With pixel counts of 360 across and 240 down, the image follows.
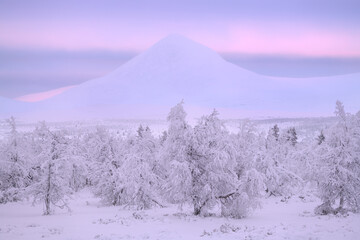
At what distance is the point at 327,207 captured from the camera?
22859 millimetres

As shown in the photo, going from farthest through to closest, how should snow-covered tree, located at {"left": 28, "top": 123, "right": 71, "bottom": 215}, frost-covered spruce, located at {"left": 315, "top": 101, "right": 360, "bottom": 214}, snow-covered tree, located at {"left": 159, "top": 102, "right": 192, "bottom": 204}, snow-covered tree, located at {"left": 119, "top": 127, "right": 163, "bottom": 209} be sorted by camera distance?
1. snow-covered tree, located at {"left": 119, "top": 127, "right": 163, "bottom": 209}
2. snow-covered tree, located at {"left": 28, "top": 123, "right": 71, "bottom": 215}
3. snow-covered tree, located at {"left": 159, "top": 102, "right": 192, "bottom": 204}
4. frost-covered spruce, located at {"left": 315, "top": 101, "right": 360, "bottom": 214}

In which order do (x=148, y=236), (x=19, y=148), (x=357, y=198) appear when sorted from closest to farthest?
(x=148, y=236), (x=357, y=198), (x=19, y=148)

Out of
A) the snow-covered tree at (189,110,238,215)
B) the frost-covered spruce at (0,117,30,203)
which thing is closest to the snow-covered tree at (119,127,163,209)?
the snow-covered tree at (189,110,238,215)

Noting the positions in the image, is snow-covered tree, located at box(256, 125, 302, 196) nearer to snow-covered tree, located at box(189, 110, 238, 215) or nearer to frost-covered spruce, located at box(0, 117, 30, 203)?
snow-covered tree, located at box(189, 110, 238, 215)

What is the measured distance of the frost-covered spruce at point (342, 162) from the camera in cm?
2170

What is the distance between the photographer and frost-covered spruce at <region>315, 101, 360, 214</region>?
2170 cm

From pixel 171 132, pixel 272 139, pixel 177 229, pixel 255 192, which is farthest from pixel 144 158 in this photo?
pixel 272 139

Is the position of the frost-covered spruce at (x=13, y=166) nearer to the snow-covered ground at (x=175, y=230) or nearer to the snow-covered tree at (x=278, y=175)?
the snow-covered ground at (x=175, y=230)

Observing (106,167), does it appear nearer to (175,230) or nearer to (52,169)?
(52,169)

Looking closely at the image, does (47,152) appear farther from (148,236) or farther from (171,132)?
(148,236)

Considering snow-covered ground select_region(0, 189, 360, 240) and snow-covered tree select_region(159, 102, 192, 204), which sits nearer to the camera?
snow-covered ground select_region(0, 189, 360, 240)

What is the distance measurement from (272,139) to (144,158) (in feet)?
60.2

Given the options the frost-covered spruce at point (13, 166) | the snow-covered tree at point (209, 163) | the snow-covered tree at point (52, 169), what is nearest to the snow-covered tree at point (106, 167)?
the frost-covered spruce at point (13, 166)

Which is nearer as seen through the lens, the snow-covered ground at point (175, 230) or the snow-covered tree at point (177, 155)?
the snow-covered ground at point (175, 230)
